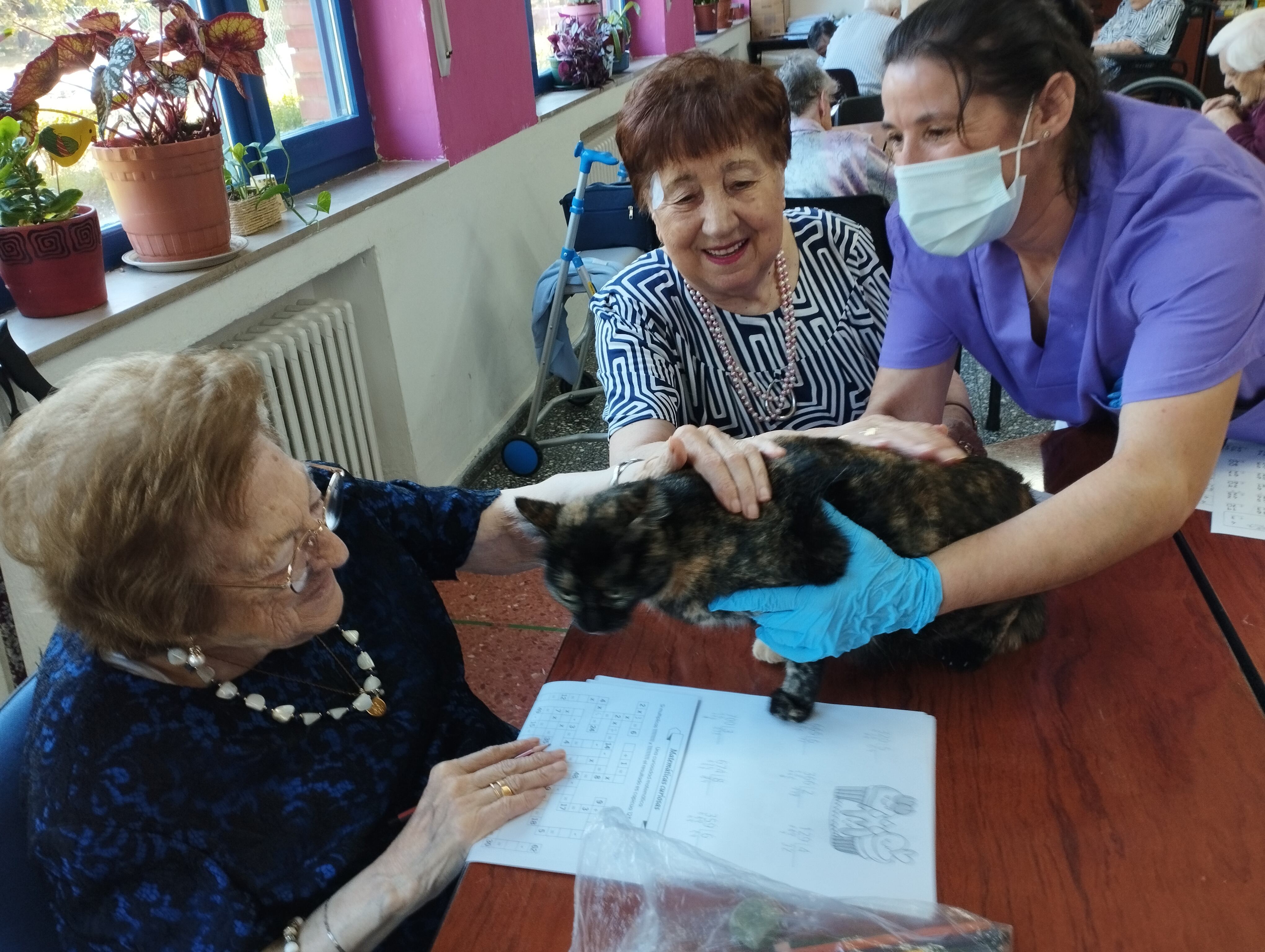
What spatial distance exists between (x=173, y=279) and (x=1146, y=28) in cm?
626

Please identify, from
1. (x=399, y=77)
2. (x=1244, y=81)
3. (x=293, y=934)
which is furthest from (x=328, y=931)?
(x=1244, y=81)

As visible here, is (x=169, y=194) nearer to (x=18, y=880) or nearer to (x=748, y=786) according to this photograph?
(x=18, y=880)

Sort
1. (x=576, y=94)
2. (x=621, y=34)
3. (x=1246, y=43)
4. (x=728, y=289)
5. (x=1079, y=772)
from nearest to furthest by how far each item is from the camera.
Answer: (x=1079, y=772) < (x=728, y=289) < (x=1246, y=43) < (x=576, y=94) < (x=621, y=34)

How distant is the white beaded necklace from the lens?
1008mm

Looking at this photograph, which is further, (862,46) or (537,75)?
(862,46)

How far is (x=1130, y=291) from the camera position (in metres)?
1.26

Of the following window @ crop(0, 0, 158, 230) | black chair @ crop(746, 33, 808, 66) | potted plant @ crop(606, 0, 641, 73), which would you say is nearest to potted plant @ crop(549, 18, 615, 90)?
potted plant @ crop(606, 0, 641, 73)

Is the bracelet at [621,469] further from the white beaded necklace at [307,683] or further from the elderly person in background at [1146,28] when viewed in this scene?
the elderly person in background at [1146,28]

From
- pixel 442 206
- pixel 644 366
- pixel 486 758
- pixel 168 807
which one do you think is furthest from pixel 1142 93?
pixel 168 807

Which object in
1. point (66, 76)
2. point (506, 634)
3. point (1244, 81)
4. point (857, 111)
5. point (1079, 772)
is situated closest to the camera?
point (1079, 772)

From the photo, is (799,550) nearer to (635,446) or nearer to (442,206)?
(635,446)

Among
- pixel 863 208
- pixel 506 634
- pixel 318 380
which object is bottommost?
pixel 506 634

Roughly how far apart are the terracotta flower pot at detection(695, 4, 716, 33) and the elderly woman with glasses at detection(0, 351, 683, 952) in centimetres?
658

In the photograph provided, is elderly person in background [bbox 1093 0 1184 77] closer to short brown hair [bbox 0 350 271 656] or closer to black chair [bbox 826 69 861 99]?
black chair [bbox 826 69 861 99]
